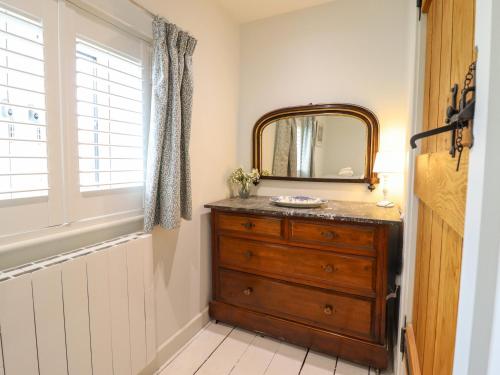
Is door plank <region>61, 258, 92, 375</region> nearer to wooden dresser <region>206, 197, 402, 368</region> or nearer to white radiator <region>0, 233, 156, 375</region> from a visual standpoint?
white radiator <region>0, 233, 156, 375</region>

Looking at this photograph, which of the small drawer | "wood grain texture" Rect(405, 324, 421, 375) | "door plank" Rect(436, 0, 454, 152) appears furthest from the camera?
the small drawer

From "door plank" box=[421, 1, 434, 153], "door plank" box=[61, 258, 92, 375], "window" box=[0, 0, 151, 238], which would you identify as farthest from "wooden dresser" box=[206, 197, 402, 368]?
"door plank" box=[61, 258, 92, 375]

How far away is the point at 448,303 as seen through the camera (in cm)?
70

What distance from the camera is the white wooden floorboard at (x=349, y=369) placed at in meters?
1.68

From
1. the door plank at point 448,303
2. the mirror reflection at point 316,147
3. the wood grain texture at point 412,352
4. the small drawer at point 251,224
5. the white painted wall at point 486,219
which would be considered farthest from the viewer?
the mirror reflection at point 316,147

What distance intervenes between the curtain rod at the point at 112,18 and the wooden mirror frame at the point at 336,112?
1.15 m

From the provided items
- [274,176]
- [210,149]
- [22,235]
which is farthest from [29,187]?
[274,176]

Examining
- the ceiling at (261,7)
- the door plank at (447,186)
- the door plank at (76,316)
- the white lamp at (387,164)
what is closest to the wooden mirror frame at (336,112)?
the white lamp at (387,164)

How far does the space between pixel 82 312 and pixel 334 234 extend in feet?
4.53

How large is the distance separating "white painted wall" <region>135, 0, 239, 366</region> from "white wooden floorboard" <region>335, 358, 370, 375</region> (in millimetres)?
1039

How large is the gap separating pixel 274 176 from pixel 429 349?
5.57 feet

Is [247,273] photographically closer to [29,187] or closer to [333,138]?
[333,138]

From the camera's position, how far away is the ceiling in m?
2.15

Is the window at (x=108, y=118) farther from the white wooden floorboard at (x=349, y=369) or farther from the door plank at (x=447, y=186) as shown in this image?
the white wooden floorboard at (x=349, y=369)
